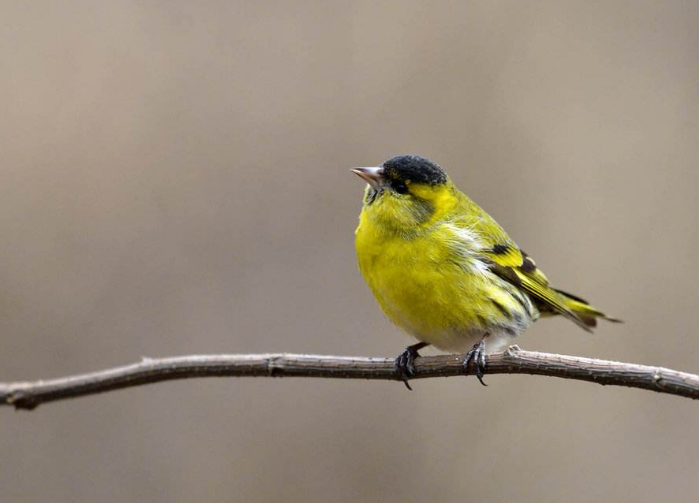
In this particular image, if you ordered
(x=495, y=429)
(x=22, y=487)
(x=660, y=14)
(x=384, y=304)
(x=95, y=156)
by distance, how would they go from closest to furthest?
(x=384, y=304)
(x=22, y=487)
(x=495, y=429)
(x=95, y=156)
(x=660, y=14)

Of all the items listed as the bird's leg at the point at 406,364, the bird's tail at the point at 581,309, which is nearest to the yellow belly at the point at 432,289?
the bird's leg at the point at 406,364

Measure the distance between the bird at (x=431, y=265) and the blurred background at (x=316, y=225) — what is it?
281 cm

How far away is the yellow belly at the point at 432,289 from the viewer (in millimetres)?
5004

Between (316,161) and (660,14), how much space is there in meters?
4.18

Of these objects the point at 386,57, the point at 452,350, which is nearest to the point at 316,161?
the point at 386,57

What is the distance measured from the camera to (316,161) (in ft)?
28.7

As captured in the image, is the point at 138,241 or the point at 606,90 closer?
the point at 138,241

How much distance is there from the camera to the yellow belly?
5.00m

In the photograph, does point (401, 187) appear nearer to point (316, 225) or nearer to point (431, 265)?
point (431, 265)

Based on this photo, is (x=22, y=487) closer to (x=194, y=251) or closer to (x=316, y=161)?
(x=194, y=251)

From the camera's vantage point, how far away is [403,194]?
530 cm

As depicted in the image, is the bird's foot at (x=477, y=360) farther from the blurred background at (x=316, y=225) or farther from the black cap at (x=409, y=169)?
the blurred background at (x=316, y=225)

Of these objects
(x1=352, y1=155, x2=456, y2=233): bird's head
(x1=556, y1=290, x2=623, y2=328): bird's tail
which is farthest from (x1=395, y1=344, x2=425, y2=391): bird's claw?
(x1=556, y1=290, x2=623, y2=328): bird's tail

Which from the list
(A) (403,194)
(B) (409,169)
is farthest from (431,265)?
(B) (409,169)
